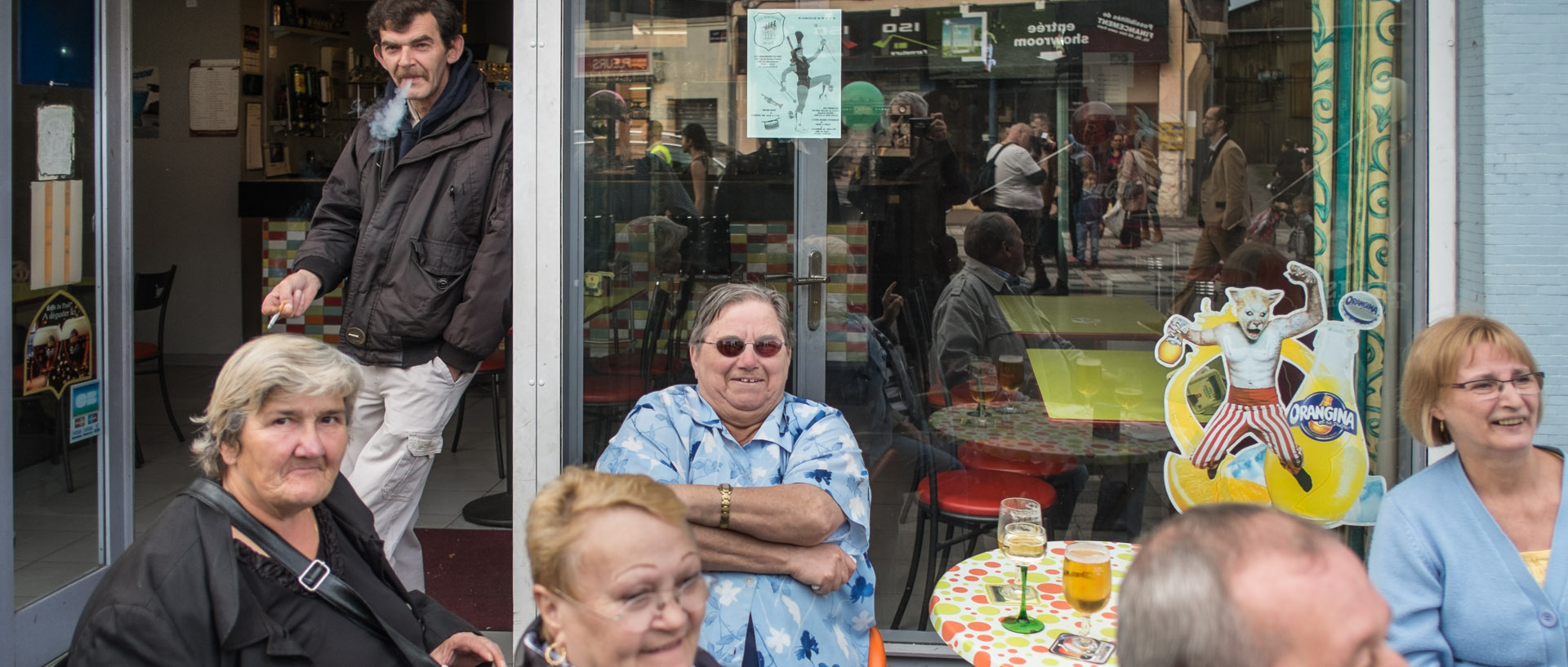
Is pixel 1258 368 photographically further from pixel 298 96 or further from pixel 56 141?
pixel 298 96

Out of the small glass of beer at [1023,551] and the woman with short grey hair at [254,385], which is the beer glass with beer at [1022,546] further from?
the woman with short grey hair at [254,385]

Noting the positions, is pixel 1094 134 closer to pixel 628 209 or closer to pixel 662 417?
pixel 628 209

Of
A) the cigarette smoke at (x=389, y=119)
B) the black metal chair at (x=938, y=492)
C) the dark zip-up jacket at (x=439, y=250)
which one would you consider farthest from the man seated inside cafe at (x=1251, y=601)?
the cigarette smoke at (x=389, y=119)

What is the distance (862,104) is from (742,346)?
110cm

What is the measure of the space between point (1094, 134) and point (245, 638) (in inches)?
101

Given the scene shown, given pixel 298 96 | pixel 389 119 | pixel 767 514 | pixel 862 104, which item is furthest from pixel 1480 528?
pixel 298 96

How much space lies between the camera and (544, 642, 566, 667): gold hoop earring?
1.70m

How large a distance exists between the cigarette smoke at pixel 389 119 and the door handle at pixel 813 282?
1.15 meters

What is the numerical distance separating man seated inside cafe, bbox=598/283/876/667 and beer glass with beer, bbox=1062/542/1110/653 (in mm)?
511

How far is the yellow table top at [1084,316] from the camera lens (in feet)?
11.8

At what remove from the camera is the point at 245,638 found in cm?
197

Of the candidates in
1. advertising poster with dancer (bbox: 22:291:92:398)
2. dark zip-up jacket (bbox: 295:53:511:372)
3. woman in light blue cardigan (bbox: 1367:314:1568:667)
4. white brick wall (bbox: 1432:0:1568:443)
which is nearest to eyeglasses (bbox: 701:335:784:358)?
dark zip-up jacket (bbox: 295:53:511:372)

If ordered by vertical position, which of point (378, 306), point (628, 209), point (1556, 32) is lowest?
point (378, 306)

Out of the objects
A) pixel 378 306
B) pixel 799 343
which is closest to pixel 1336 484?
pixel 799 343
